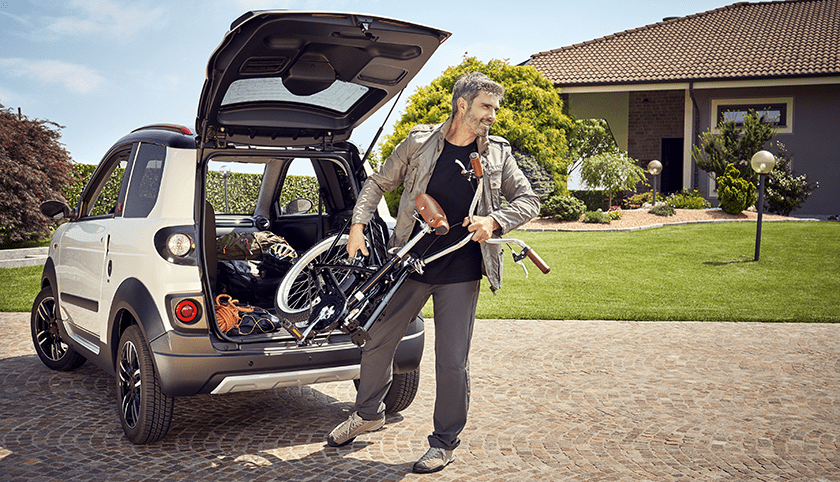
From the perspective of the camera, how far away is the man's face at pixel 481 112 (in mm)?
3592

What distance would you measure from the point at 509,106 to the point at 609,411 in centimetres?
1828

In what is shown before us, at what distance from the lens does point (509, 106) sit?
73.3 feet

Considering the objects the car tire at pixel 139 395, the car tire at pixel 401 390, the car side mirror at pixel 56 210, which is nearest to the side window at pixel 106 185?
the car side mirror at pixel 56 210

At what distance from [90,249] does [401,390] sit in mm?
2247

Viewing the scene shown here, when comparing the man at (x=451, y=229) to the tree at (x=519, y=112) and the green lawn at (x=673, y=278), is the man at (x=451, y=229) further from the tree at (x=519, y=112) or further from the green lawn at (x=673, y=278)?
the tree at (x=519, y=112)

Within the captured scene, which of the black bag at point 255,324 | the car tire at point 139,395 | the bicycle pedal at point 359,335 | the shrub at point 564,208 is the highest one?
the bicycle pedal at point 359,335

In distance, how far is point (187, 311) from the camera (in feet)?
12.5

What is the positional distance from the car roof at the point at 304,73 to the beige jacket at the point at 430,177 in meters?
0.54

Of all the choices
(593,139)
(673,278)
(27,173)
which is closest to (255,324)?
(673,278)

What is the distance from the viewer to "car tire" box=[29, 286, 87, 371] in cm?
586

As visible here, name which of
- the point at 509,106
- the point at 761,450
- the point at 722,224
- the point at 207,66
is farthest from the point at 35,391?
the point at 509,106

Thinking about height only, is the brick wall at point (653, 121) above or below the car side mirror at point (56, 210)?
above

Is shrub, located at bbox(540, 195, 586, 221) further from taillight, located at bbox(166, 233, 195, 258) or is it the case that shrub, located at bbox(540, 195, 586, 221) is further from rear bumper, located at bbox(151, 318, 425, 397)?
taillight, located at bbox(166, 233, 195, 258)

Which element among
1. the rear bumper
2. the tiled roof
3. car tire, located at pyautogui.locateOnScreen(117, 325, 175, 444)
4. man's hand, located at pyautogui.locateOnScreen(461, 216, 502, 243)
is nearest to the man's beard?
man's hand, located at pyautogui.locateOnScreen(461, 216, 502, 243)
